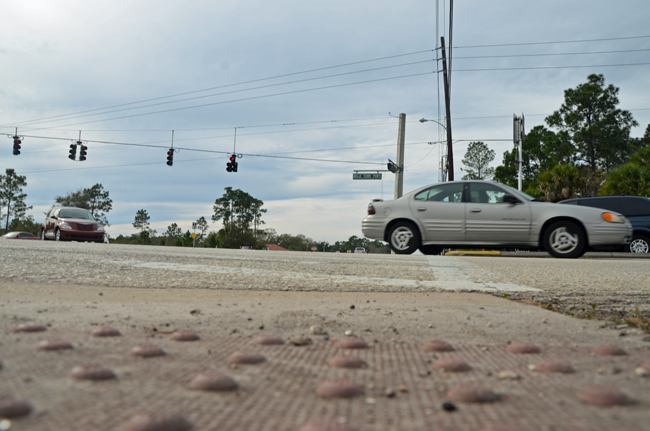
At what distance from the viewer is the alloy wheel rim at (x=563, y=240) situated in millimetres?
8867

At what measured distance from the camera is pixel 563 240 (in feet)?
29.1

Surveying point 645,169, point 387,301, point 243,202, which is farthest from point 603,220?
point 243,202

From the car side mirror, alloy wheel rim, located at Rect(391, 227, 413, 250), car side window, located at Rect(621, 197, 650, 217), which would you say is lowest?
alloy wheel rim, located at Rect(391, 227, 413, 250)

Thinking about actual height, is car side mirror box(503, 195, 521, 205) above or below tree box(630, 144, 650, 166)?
below

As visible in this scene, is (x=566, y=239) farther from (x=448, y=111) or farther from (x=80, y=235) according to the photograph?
(x=448, y=111)

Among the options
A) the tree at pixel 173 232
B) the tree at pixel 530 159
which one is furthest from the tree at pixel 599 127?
the tree at pixel 173 232

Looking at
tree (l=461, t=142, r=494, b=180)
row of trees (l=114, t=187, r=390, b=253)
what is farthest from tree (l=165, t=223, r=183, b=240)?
tree (l=461, t=142, r=494, b=180)

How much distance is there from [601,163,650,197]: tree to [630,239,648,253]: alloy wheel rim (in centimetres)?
1134

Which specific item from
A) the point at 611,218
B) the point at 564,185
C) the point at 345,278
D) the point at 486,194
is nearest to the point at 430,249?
the point at 486,194

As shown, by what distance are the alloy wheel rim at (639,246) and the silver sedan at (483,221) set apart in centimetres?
640

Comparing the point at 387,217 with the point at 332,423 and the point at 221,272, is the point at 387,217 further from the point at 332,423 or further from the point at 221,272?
the point at 332,423

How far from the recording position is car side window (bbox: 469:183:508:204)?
30.5ft

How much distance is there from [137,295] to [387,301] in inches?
60.9

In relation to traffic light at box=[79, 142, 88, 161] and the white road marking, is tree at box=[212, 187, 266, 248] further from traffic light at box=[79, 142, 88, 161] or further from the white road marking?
the white road marking
